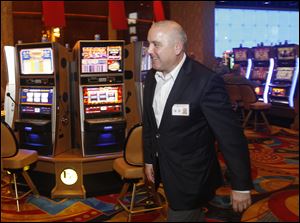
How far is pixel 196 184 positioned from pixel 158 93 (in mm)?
481

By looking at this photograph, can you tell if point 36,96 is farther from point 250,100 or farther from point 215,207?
point 250,100

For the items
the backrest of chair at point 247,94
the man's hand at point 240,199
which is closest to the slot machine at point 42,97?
the man's hand at point 240,199

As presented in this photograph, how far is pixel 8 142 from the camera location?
139 inches

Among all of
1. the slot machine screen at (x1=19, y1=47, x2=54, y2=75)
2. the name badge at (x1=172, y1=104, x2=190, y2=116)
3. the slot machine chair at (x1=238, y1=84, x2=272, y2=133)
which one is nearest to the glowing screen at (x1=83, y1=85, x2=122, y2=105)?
the slot machine screen at (x1=19, y1=47, x2=54, y2=75)

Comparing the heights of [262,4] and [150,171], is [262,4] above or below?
above

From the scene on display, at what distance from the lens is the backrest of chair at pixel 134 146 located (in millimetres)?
3230

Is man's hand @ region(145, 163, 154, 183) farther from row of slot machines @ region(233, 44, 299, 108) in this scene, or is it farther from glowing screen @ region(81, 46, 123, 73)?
row of slot machines @ region(233, 44, 299, 108)

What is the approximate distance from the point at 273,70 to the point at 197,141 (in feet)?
23.6

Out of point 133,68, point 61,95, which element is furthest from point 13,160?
point 133,68

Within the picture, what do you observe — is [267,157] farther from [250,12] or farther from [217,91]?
[250,12]

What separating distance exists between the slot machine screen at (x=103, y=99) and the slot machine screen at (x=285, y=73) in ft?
16.6

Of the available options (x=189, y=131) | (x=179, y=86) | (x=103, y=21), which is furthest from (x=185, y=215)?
(x=103, y=21)

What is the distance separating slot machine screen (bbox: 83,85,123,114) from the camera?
4.00 meters

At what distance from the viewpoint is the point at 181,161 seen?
179 centimetres
